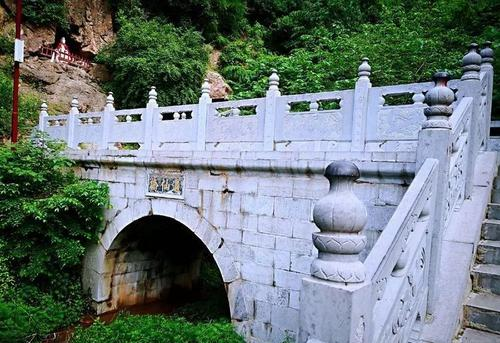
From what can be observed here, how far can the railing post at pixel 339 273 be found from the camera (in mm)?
2188

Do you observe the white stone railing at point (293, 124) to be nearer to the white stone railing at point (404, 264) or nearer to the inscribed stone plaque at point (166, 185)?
the inscribed stone plaque at point (166, 185)

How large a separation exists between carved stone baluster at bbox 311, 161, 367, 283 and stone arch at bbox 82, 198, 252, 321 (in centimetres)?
385

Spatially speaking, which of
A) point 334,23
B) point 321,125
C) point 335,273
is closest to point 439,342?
point 335,273

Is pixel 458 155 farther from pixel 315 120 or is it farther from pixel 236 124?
pixel 236 124

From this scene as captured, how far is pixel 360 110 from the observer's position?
5.04 metres

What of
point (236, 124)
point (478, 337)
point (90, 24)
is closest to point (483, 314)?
point (478, 337)

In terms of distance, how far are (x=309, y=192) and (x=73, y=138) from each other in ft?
21.7

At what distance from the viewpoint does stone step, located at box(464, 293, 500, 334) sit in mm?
3203

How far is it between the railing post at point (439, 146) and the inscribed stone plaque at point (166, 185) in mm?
4240

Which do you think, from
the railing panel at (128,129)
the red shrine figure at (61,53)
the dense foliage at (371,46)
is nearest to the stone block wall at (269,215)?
the railing panel at (128,129)

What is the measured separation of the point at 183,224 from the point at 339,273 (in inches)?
189

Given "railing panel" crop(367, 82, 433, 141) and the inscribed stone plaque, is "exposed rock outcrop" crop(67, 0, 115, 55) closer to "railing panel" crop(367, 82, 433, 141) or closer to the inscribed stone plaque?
the inscribed stone plaque

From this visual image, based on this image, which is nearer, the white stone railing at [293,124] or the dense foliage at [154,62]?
the white stone railing at [293,124]

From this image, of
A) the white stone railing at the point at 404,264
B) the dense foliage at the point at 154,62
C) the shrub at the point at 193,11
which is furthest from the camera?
the shrub at the point at 193,11
